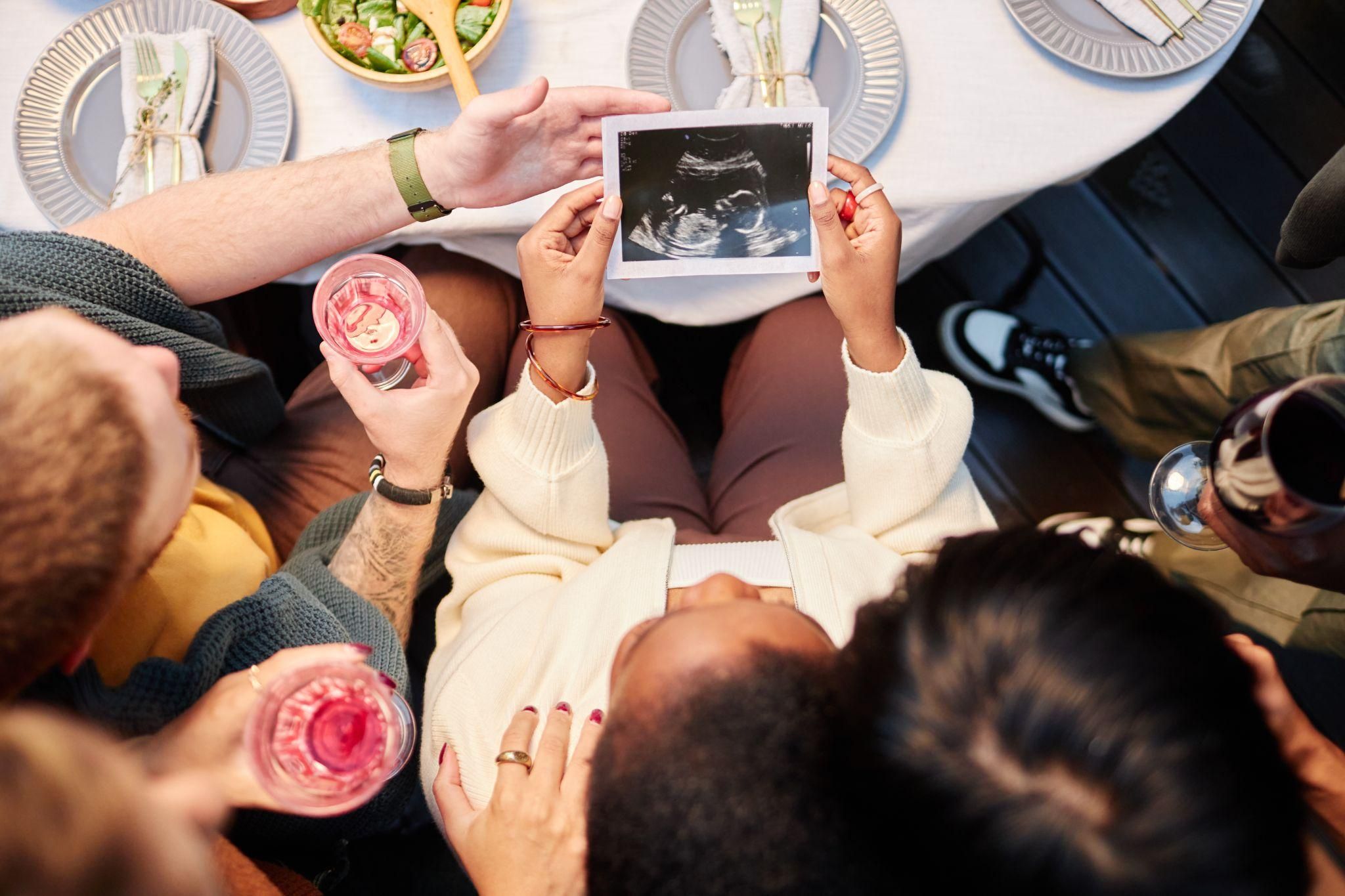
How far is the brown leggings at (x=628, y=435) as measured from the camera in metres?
1.53

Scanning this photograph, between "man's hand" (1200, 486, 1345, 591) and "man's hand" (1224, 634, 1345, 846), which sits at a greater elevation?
"man's hand" (1200, 486, 1345, 591)

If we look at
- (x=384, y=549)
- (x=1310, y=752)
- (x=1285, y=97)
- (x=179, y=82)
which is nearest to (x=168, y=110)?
(x=179, y=82)

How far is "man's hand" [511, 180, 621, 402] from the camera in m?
1.16

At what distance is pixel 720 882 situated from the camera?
0.68 m

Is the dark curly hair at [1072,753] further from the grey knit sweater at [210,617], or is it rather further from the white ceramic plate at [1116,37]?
the white ceramic plate at [1116,37]

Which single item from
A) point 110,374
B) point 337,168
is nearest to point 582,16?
point 337,168

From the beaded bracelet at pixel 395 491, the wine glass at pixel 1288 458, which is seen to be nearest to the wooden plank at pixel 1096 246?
the wine glass at pixel 1288 458

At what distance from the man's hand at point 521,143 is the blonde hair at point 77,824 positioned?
0.89 metres

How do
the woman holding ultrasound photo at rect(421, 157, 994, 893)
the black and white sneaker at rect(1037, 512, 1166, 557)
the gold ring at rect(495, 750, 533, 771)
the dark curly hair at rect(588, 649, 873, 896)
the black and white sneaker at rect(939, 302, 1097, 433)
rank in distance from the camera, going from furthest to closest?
1. the black and white sneaker at rect(939, 302, 1097, 433)
2. the black and white sneaker at rect(1037, 512, 1166, 557)
3. the gold ring at rect(495, 750, 533, 771)
4. the woman holding ultrasound photo at rect(421, 157, 994, 893)
5. the dark curly hair at rect(588, 649, 873, 896)

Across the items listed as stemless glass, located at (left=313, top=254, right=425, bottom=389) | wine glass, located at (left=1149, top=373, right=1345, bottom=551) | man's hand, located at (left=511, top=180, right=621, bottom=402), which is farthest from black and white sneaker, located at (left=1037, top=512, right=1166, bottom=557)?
stemless glass, located at (left=313, top=254, right=425, bottom=389)

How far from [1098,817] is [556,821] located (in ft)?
2.00

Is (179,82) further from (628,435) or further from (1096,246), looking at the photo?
(1096,246)

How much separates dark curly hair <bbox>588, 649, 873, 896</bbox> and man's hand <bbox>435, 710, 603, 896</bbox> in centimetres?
24

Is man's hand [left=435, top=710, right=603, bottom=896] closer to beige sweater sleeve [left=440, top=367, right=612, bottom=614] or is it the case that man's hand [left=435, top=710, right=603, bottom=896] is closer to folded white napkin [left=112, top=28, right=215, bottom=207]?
beige sweater sleeve [left=440, top=367, right=612, bottom=614]
